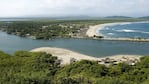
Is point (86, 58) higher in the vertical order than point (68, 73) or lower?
lower

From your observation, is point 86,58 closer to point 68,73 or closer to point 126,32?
point 68,73

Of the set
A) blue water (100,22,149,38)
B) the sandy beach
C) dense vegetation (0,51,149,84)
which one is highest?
dense vegetation (0,51,149,84)

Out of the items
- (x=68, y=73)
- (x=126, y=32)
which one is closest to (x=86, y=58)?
(x=68, y=73)

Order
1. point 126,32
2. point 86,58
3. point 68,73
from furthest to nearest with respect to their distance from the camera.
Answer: point 126,32 → point 86,58 → point 68,73

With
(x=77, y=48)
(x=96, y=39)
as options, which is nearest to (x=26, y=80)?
(x=77, y=48)

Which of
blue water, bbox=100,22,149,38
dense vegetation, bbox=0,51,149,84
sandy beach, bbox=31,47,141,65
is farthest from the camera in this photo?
blue water, bbox=100,22,149,38

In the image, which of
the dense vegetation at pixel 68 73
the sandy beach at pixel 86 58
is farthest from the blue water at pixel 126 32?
→ the dense vegetation at pixel 68 73

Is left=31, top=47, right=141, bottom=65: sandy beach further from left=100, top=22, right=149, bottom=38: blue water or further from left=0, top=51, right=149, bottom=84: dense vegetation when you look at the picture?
left=100, top=22, right=149, bottom=38: blue water

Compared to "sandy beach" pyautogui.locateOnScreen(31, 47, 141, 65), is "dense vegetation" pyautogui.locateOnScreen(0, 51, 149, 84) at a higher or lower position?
higher

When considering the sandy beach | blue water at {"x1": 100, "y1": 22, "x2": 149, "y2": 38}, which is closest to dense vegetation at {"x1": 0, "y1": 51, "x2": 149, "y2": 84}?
the sandy beach
